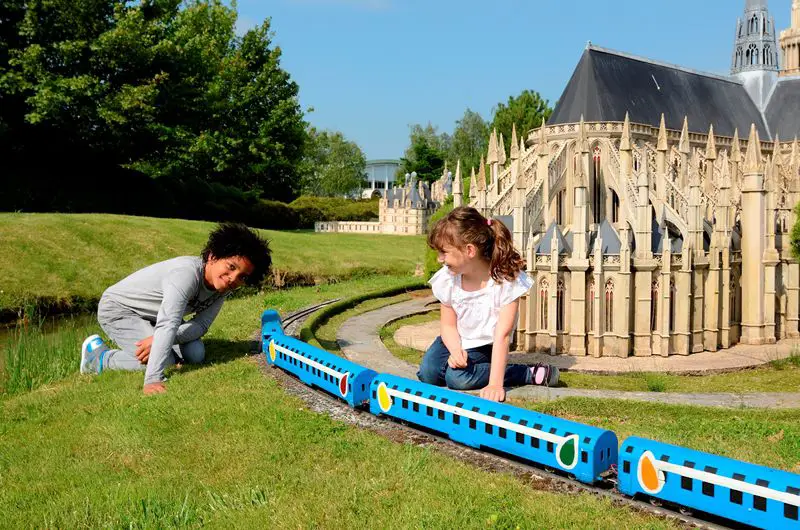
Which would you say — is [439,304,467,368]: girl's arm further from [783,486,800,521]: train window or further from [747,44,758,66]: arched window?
[747,44,758,66]: arched window

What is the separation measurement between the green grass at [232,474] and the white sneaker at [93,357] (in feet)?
5.39

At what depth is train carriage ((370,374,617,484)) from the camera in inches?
221

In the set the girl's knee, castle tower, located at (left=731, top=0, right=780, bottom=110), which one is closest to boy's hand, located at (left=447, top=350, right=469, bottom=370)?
the girl's knee

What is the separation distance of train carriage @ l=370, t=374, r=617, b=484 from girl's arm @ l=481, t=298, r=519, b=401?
685mm

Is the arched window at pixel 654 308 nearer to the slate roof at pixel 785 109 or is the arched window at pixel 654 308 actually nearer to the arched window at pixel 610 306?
the arched window at pixel 610 306

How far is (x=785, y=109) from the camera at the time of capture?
1969 inches

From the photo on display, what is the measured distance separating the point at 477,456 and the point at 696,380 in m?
11.7

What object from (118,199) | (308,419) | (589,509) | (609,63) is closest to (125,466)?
(308,419)

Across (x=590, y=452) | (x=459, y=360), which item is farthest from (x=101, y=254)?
(x=590, y=452)

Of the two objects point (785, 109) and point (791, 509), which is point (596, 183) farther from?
point (785, 109)

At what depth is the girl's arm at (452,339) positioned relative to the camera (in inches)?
305

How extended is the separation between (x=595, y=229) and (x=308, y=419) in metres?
15.6

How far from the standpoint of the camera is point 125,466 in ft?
20.0

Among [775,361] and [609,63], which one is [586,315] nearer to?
[775,361]
